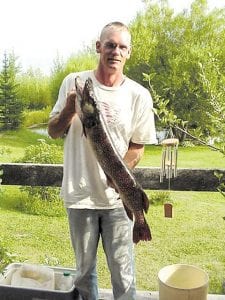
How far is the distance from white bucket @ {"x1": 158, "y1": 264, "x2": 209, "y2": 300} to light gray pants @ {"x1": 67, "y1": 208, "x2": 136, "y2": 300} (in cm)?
12

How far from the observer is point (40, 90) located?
11.0 ft

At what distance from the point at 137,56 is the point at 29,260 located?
4.78ft

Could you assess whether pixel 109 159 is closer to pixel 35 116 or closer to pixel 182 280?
pixel 182 280

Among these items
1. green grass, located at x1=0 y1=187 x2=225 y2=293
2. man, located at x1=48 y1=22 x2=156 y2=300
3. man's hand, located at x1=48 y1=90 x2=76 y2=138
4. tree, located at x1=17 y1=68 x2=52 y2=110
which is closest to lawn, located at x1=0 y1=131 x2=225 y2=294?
green grass, located at x1=0 y1=187 x2=225 y2=293

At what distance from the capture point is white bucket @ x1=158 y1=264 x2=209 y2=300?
1.70 m

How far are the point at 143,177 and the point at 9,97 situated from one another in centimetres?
155

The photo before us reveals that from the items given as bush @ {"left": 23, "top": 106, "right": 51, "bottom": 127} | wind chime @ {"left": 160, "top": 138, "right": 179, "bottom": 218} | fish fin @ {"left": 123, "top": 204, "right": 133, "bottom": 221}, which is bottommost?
fish fin @ {"left": 123, "top": 204, "right": 133, "bottom": 221}

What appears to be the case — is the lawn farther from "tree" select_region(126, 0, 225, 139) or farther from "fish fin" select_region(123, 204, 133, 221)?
"fish fin" select_region(123, 204, 133, 221)

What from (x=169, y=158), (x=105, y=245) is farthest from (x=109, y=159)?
(x=169, y=158)

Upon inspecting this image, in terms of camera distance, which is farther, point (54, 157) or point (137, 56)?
point (137, 56)

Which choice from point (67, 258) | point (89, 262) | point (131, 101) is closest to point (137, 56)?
point (67, 258)

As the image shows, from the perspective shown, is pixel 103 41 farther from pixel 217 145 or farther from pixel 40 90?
pixel 40 90

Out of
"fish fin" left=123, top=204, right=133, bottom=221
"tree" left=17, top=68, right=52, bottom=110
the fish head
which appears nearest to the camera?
the fish head

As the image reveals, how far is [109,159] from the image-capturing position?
1462mm
